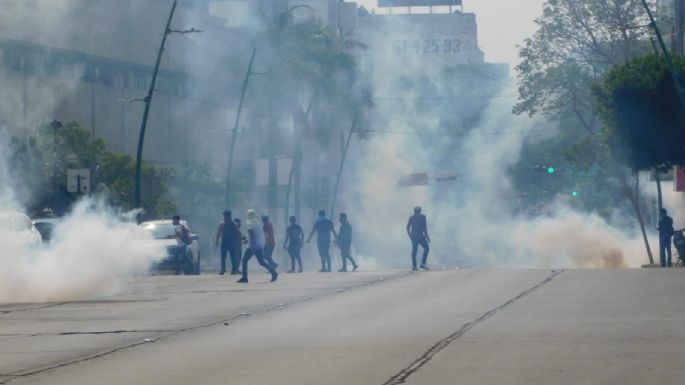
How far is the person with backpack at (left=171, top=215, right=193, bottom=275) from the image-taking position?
37.5 m

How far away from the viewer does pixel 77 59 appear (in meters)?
59.5

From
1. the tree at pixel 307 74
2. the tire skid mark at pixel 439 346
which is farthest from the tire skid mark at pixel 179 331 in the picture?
the tree at pixel 307 74

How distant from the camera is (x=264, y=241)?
3531 centimetres

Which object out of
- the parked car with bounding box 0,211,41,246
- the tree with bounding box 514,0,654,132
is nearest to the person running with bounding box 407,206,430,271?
the parked car with bounding box 0,211,41,246

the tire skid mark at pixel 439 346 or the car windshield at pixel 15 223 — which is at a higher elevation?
the car windshield at pixel 15 223

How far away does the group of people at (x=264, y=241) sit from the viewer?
30.8 m

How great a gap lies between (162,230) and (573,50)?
2957 centimetres

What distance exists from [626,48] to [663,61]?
13.4m

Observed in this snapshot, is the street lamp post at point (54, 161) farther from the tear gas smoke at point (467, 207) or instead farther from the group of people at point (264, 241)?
the tear gas smoke at point (467, 207)

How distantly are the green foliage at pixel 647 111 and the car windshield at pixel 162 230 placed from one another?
18029 mm

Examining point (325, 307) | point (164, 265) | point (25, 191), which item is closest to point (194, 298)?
point (325, 307)

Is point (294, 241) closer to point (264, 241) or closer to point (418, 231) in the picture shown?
point (418, 231)

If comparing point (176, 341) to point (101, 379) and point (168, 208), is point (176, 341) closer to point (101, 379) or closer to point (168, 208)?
point (101, 379)

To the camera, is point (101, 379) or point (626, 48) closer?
point (101, 379)
